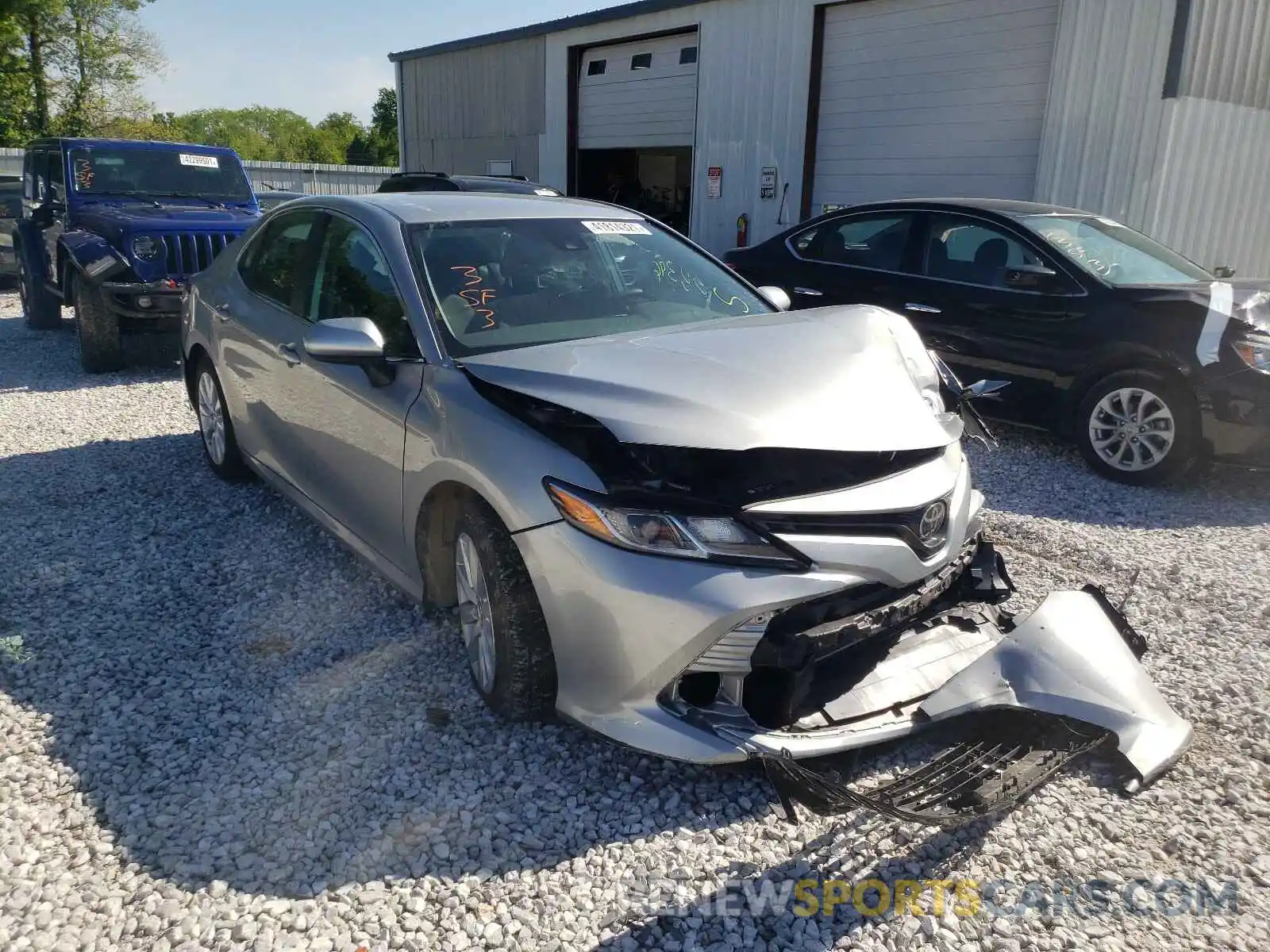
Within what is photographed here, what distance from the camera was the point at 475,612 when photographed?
3.05 m

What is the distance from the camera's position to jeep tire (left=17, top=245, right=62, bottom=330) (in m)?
9.99

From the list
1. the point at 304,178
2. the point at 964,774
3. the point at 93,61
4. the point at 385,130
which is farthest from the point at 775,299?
the point at 385,130

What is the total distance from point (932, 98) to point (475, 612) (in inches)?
427

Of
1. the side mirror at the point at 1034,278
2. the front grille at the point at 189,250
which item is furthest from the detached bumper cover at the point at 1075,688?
the front grille at the point at 189,250

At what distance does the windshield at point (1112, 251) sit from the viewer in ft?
20.1

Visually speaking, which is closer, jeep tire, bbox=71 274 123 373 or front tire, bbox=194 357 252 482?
front tire, bbox=194 357 252 482

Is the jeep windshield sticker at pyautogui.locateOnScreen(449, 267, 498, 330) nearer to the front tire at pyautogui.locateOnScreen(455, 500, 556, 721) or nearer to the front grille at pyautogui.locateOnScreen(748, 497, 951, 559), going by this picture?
the front tire at pyautogui.locateOnScreen(455, 500, 556, 721)

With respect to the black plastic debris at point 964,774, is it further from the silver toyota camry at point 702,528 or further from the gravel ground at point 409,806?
the gravel ground at point 409,806

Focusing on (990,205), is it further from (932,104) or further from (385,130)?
(385,130)

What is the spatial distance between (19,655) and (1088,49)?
1103 centimetres

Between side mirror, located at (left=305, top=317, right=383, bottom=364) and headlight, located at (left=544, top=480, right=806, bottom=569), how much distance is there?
109 cm

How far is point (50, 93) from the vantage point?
33188 mm

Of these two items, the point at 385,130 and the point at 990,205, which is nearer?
the point at 990,205

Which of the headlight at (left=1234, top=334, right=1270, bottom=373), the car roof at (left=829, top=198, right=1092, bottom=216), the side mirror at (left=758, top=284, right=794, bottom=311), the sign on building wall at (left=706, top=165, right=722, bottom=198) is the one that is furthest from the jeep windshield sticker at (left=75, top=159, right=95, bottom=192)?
the headlight at (left=1234, top=334, right=1270, bottom=373)
